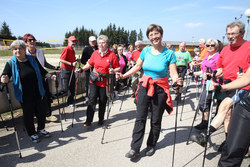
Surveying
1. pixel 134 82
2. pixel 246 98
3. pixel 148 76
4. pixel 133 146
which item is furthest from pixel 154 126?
pixel 134 82

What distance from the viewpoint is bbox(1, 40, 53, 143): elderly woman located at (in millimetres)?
3137

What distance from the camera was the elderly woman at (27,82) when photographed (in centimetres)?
314

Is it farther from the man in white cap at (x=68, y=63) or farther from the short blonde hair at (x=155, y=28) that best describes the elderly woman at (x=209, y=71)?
the man in white cap at (x=68, y=63)

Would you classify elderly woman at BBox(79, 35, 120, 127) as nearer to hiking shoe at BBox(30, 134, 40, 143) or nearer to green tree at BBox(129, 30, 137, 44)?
hiking shoe at BBox(30, 134, 40, 143)

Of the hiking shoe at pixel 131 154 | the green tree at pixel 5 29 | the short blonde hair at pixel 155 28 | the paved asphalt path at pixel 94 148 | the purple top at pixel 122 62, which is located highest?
the green tree at pixel 5 29

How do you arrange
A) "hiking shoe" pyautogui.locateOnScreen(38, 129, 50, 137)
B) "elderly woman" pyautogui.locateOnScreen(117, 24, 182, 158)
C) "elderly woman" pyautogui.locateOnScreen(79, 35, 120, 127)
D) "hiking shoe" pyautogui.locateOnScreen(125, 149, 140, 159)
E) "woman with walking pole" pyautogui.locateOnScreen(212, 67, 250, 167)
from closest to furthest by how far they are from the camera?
"woman with walking pole" pyautogui.locateOnScreen(212, 67, 250, 167), "elderly woman" pyautogui.locateOnScreen(117, 24, 182, 158), "hiking shoe" pyautogui.locateOnScreen(125, 149, 140, 159), "hiking shoe" pyautogui.locateOnScreen(38, 129, 50, 137), "elderly woman" pyautogui.locateOnScreen(79, 35, 120, 127)

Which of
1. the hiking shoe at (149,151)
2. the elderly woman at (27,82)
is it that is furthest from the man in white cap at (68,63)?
the hiking shoe at (149,151)

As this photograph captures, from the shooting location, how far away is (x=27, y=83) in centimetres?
333

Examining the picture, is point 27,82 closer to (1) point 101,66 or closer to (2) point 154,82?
(1) point 101,66

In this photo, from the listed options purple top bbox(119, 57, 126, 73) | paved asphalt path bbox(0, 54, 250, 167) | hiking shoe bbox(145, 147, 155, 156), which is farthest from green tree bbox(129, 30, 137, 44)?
hiking shoe bbox(145, 147, 155, 156)

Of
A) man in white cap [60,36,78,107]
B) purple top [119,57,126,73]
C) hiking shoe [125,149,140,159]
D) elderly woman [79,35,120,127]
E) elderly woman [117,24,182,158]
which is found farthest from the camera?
purple top [119,57,126,73]

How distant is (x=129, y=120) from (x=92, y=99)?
4.39 ft

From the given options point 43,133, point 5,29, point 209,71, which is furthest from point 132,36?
point 43,133

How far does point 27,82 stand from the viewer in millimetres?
3326
